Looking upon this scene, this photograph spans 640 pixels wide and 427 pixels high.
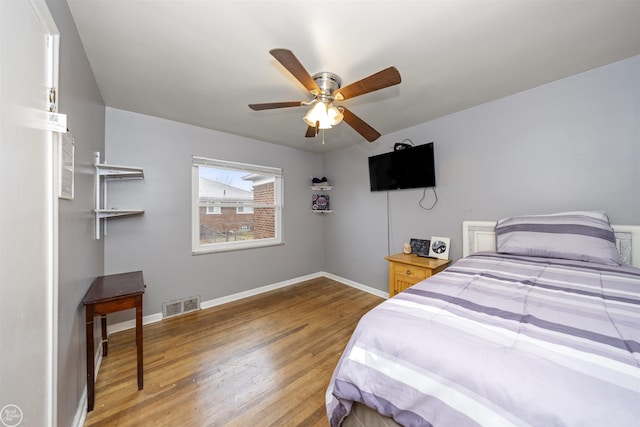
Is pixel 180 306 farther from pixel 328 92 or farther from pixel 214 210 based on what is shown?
pixel 328 92

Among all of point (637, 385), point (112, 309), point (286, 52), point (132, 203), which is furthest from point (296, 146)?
point (637, 385)

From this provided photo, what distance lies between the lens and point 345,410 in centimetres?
98

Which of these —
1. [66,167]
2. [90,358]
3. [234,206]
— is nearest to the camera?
[66,167]

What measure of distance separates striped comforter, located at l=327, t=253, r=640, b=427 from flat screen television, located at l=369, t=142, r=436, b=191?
1.66m

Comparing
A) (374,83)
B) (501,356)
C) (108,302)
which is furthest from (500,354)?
(108,302)

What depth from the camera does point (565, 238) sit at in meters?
1.65

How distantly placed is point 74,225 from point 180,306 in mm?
1723

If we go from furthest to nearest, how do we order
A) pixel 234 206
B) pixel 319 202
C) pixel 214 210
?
pixel 319 202 → pixel 234 206 → pixel 214 210

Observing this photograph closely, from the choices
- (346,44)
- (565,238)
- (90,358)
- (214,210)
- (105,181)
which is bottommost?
(90,358)

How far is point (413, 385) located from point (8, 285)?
4.44 feet

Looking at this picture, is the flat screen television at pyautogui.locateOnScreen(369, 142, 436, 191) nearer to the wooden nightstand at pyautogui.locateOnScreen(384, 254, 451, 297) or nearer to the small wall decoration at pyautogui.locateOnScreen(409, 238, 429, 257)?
the small wall decoration at pyautogui.locateOnScreen(409, 238, 429, 257)

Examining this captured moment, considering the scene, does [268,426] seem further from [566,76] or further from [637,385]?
[566,76]

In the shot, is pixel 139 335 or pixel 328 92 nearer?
pixel 139 335

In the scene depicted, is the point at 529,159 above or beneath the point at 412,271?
above
